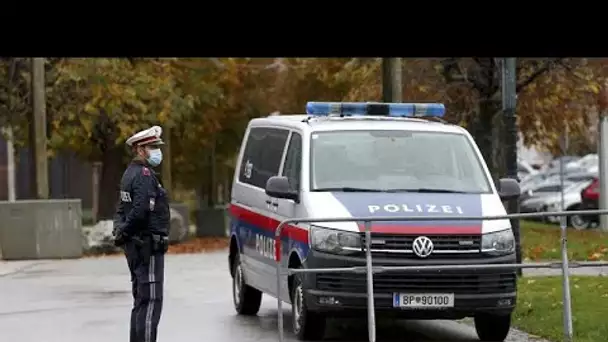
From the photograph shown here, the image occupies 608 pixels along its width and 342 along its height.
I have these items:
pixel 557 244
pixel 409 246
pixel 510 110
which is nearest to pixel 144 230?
pixel 409 246

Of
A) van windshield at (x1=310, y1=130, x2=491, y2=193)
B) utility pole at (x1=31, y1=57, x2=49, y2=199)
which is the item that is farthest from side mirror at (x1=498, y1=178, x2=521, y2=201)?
utility pole at (x1=31, y1=57, x2=49, y2=199)

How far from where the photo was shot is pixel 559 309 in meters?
14.9

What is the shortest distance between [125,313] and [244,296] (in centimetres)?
154

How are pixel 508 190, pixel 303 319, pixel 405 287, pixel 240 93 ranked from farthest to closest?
pixel 240 93 < pixel 508 190 < pixel 303 319 < pixel 405 287

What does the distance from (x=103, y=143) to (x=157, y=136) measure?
23589 mm

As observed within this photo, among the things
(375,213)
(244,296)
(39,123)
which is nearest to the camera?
(375,213)

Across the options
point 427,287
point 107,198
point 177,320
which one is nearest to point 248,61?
point 107,198

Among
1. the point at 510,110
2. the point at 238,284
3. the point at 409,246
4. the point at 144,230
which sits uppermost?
the point at 510,110

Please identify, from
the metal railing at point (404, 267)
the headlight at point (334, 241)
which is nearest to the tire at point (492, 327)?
the metal railing at point (404, 267)

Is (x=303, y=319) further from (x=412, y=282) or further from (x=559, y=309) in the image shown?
(x=559, y=309)

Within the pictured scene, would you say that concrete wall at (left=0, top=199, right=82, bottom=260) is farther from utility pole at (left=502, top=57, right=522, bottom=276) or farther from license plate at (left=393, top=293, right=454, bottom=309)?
license plate at (left=393, top=293, right=454, bottom=309)

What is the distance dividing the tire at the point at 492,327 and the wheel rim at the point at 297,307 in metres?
1.70
